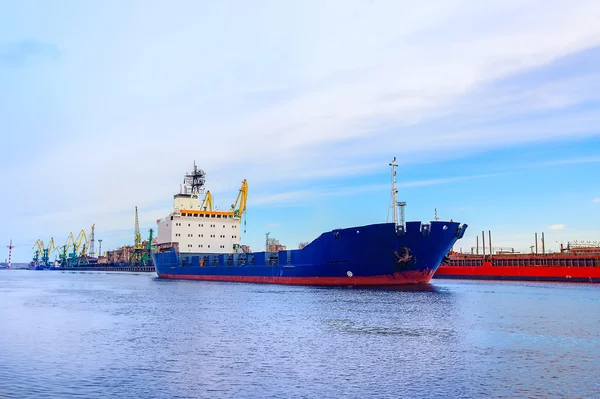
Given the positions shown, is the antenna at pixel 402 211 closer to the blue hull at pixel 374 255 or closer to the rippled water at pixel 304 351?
the blue hull at pixel 374 255

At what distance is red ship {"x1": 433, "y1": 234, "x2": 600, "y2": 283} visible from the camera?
52194mm

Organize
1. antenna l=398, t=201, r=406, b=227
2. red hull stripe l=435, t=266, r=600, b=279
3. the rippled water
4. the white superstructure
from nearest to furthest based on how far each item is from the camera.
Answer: the rippled water → antenna l=398, t=201, r=406, b=227 → red hull stripe l=435, t=266, r=600, b=279 → the white superstructure

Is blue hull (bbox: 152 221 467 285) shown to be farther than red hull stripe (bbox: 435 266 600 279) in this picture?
No

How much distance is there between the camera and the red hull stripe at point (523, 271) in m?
51.5

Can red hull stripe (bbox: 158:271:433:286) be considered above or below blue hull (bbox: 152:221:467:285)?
below

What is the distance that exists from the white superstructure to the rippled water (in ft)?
103

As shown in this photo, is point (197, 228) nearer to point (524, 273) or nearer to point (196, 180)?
point (196, 180)

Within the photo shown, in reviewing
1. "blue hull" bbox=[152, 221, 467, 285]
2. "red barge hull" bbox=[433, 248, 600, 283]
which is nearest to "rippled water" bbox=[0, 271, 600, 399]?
"blue hull" bbox=[152, 221, 467, 285]

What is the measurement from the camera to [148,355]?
14.9 metres

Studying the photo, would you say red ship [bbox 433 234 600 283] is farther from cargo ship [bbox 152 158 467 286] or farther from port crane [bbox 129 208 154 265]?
port crane [bbox 129 208 154 265]

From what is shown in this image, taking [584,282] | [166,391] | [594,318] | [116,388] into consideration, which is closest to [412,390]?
[166,391]

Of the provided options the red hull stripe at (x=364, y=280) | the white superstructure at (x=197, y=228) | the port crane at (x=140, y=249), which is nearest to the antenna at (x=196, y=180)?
the white superstructure at (x=197, y=228)

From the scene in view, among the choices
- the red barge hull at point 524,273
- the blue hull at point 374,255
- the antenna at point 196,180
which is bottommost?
the red barge hull at point 524,273

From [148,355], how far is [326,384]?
5836 millimetres
